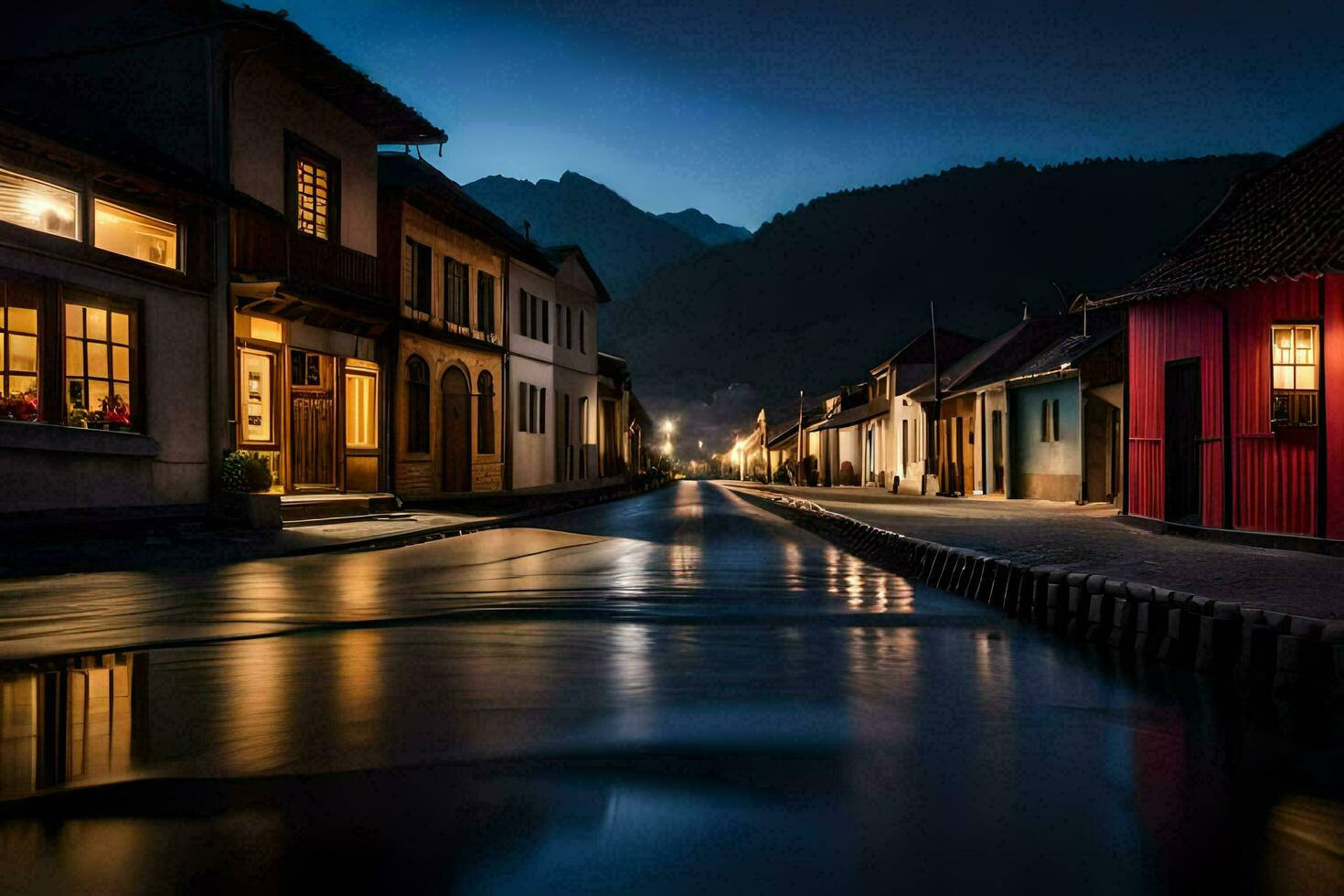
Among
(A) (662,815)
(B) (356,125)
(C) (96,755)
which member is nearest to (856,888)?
(A) (662,815)

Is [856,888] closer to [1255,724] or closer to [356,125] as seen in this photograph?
[1255,724]

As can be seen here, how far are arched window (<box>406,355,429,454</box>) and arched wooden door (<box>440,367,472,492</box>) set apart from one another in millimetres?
1162

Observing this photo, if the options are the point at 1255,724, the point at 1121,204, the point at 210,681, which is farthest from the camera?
the point at 1121,204

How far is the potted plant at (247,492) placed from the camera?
15898 millimetres

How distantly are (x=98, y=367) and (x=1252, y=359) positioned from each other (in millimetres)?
17202

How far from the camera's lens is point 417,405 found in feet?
85.1

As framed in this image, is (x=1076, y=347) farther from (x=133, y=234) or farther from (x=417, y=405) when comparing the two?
(x=133, y=234)

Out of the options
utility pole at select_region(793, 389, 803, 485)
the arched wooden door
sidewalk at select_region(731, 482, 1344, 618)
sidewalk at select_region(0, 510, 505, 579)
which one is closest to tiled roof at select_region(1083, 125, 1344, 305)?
sidewalk at select_region(731, 482, 1344, 618)

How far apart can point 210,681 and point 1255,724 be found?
19.4ft

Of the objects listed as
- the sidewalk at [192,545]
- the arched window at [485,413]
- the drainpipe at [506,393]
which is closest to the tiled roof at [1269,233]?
the sidewalk at [192,545]

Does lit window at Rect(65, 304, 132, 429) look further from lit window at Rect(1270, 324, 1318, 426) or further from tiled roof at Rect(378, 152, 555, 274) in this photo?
lit window at Rect(1270, 324, 1318, 426)

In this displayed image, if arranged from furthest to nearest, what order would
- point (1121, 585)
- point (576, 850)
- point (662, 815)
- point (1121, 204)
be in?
point (1121, 204) < point (1121, 585) < point (662, 815) < point (576, 850)

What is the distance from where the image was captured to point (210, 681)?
583cm

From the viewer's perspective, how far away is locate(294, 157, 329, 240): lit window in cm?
2023
